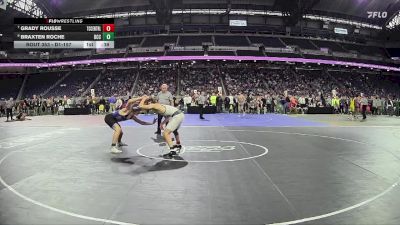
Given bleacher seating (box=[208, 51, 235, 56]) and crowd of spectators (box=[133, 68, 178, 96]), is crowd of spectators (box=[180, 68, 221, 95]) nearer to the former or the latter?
crowd of spectators (box=[133, 68, 178, 96])

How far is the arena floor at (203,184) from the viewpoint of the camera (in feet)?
16.4

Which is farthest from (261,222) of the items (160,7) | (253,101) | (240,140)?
(160,7)

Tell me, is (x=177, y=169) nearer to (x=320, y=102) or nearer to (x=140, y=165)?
(x=140, y=165)

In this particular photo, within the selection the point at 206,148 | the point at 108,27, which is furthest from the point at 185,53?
the point at 206,148

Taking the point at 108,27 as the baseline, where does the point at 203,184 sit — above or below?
below

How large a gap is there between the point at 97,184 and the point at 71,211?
63.3 inches

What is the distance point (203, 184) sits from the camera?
6.75 m

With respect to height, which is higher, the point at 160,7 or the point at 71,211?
the point at 160,7

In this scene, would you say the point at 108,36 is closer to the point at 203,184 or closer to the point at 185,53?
the point at 203,184

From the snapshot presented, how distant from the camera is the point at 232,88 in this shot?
45750 mm

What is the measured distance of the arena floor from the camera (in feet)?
16.4

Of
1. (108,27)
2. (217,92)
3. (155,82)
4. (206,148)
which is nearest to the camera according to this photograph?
(206,148)
